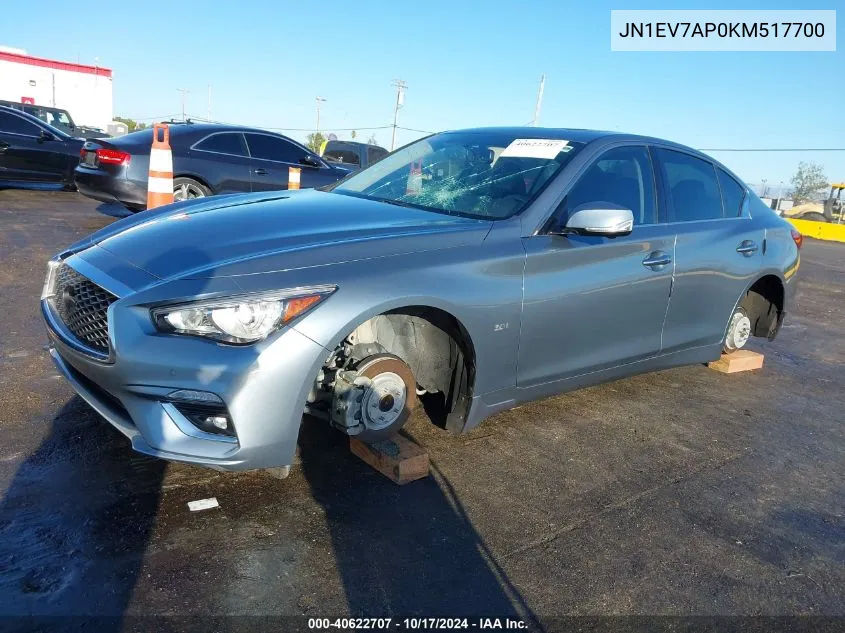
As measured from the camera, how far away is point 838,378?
5121 mm

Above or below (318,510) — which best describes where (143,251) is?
above

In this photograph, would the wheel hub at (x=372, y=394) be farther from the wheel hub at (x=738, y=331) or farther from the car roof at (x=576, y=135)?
the wheel hub at (x=738, y=331)

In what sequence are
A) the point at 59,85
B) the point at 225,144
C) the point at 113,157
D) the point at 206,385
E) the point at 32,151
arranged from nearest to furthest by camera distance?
1. the point at 206,385
2. the point at 113,157
3. the point at 225,144
4. the point at 32,151
5. the point at 59,85

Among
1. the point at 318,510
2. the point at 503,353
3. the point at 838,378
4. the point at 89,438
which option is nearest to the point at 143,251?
the point at 89,438

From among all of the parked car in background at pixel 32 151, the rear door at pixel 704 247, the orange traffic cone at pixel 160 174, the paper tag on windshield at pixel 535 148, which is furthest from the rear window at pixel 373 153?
the paper tag on windshield at pixel 535 148

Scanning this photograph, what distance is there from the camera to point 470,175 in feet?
11.6

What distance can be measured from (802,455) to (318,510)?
104 inches

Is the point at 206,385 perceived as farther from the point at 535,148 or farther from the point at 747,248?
the point at 747,248

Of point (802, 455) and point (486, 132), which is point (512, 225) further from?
point (802, 455)

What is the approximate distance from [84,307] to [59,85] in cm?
5867

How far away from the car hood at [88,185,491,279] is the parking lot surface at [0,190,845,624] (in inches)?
36.0

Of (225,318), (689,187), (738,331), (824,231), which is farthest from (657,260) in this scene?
(824,231)

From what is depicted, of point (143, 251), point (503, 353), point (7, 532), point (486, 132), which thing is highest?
point (486, 132)

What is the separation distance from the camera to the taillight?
320 inches
